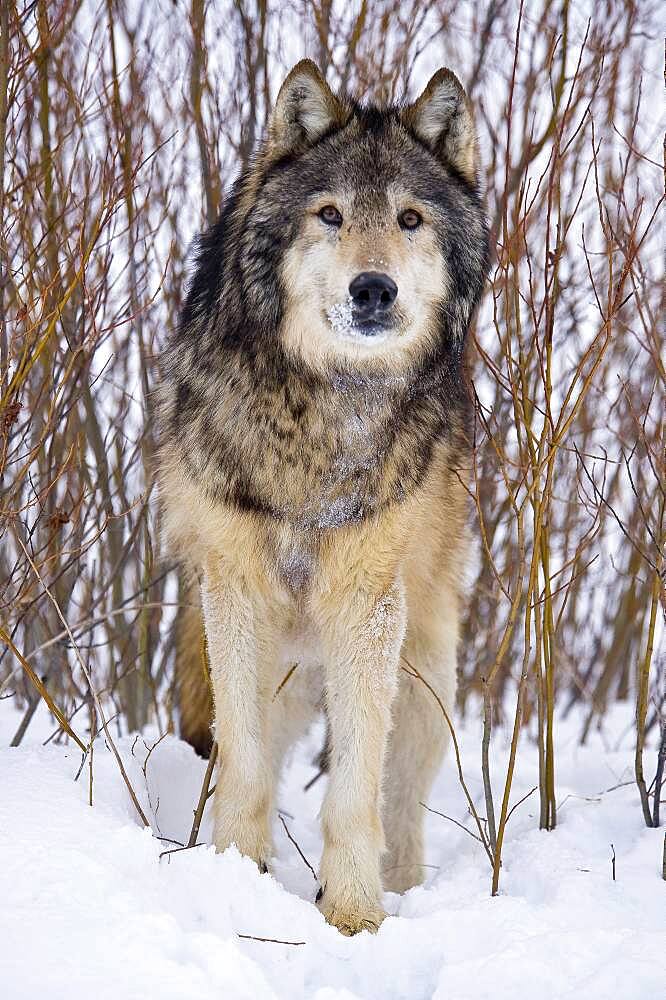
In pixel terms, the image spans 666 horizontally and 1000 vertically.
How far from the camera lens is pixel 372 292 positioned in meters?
2.84

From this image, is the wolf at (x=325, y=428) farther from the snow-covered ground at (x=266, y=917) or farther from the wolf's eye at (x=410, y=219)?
the snow-covered ground at (x=266, y=917)

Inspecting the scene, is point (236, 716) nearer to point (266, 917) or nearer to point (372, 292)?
point (266, 917)

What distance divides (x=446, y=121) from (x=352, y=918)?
8.42 ft

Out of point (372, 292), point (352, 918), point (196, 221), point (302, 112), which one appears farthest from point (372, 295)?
point (196, 221)

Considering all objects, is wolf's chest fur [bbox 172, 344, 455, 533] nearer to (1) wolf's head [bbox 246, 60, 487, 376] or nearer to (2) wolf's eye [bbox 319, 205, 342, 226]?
(1) wolf's head [bbox 246, 60, 487, 376]

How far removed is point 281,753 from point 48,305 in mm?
1921

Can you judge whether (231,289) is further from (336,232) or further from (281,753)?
(281,753)

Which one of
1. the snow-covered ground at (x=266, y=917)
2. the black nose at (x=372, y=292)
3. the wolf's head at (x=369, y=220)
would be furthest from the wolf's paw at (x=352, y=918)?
the black nose at (x=372, y=292)

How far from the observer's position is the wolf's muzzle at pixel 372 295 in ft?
9.29

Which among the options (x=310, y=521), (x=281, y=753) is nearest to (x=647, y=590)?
(x=281, y=753)

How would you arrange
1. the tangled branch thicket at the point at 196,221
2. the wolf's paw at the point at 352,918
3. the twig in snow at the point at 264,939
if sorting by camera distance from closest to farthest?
the twig in snow at the point at 264,939 < the wolf's paw at the point at 352,918 < the tangled branch thicket at the point at 196,221

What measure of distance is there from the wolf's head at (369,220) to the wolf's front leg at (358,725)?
32.3 inches

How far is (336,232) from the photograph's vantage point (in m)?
2.98

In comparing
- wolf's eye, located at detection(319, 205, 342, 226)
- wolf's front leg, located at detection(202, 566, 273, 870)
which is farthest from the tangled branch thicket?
wolf's eye, located at detection(319, 205, 342, 226)
